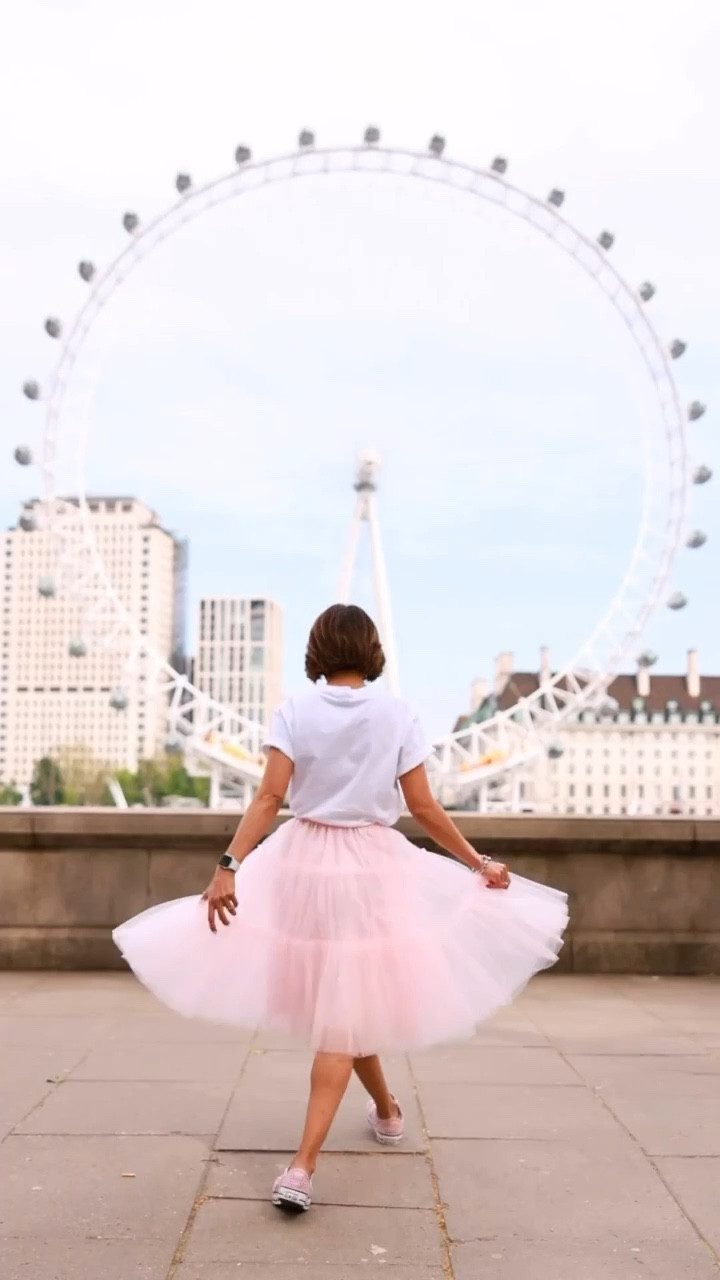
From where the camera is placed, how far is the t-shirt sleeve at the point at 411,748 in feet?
14.2

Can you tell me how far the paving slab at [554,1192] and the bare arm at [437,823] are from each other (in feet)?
2.66

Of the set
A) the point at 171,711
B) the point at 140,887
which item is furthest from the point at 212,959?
the point at 171,711

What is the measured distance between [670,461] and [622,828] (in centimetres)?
2722

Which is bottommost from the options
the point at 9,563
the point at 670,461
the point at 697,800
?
the point at 697,800

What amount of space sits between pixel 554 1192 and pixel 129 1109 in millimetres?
1577

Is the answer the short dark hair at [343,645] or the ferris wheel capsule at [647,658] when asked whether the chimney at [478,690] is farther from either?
the short dark hair at [343,645]

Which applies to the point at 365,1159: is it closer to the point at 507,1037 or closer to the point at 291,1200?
the point at 291,1200

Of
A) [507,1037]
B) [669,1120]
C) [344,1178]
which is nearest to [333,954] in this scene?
[344,1178]

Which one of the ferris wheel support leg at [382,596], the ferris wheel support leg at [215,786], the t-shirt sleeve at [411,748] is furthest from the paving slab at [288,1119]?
the ferris wheel support leg at [215,786]

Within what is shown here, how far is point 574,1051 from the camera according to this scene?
6.11 metres

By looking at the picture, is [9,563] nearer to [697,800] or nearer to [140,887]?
[697,800]

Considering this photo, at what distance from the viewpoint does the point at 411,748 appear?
434cm

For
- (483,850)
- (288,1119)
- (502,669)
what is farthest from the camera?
(502,669)

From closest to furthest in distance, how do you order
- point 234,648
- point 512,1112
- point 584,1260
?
1. point 584,1260
2. point 512,1112
3. point 234,648
